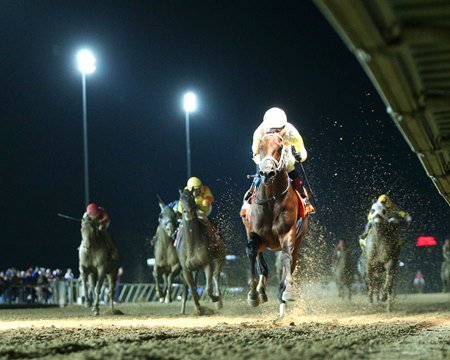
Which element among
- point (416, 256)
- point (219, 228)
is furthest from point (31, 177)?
point (219, 228)

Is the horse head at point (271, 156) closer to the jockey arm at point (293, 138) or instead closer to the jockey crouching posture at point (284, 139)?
the jockey crouching posture at point (284, 139)

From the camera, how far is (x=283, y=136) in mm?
14344

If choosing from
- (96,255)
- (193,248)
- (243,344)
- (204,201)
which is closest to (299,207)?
(193,248)

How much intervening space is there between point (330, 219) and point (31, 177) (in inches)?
1274

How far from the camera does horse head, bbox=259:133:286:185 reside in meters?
13.3

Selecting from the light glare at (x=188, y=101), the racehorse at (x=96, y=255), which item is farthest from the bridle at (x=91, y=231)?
the light glare at (x=188, y=101)

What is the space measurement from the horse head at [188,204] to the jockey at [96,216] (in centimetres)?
346

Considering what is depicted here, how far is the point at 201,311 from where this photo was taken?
18.4 m

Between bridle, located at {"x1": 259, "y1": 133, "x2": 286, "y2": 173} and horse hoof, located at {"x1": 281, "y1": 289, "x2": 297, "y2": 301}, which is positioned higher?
bridle, located at {"x1": 259, "y1": 133, "x2": 286, "y2": 173}

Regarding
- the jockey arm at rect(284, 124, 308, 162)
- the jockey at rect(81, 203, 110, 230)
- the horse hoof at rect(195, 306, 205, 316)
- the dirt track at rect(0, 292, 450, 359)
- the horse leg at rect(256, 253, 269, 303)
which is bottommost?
the dirt track at rect(0, 292, 450, 359)

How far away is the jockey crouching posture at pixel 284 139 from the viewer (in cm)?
1423

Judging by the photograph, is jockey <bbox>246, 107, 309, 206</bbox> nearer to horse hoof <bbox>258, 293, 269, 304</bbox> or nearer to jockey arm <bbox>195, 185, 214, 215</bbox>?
horse hoof <bbox>258, 293, 269, 304</bbox>

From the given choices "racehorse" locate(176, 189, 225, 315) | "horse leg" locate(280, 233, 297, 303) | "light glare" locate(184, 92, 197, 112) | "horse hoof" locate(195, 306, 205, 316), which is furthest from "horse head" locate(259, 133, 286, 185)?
"light glare" locate(184, 92, 197, 112)

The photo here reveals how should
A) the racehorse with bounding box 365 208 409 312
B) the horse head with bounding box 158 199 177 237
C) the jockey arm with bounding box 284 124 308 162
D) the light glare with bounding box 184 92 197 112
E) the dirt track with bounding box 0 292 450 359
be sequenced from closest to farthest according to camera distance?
the dirt track with bounding box 0 292 450 359
the jockey arm with bounding box 284 124 308 162
the racehorse with bounding box 365 208 409 312
the horse head with bounding box 158 199 177 237
the light glare with bounding box 184 92 197 112
